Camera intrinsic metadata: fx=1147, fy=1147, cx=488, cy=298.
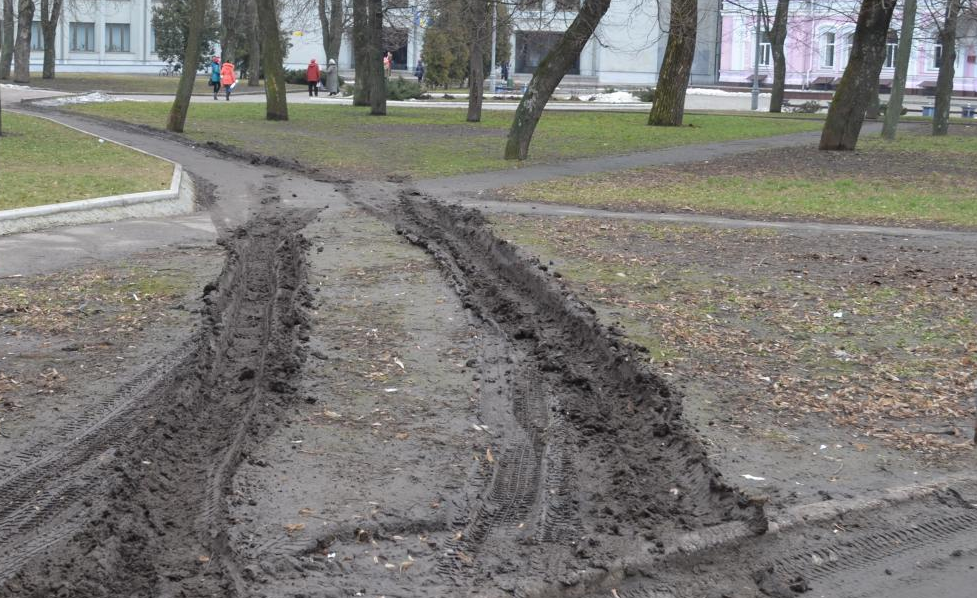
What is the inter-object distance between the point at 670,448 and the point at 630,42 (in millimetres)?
70347

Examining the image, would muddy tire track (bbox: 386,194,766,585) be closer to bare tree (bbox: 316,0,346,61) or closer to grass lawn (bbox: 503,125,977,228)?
grass lawn (bbox: 503,125,977,228)

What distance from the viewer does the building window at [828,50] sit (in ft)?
230

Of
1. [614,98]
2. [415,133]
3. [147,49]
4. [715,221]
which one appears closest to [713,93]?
[614,98]

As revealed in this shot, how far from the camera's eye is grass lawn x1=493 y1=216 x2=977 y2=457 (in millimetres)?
6758

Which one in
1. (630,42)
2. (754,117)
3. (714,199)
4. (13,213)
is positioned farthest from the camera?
(630,42)

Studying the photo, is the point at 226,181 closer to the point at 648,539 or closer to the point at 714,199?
the point at 714,199

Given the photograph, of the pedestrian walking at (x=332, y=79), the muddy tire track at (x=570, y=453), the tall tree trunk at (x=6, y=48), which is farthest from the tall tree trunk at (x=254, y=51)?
the muddy tire track at (x=570, y=453)

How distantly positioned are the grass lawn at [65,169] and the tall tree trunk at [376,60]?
12.3 metres

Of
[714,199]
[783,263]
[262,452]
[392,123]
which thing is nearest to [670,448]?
[262,452]

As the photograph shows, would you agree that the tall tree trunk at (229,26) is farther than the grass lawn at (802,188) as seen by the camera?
Yes

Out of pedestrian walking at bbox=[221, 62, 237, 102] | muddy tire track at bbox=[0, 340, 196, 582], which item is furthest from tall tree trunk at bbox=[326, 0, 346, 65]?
muddy tire track at bbox=[0, 340, 196, 582]

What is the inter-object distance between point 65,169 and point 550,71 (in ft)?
29.9

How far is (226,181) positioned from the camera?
704 inches

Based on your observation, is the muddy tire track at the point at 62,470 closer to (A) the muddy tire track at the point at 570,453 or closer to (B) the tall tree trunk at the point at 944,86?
(A) the muddy tire track at the point at 570,453
